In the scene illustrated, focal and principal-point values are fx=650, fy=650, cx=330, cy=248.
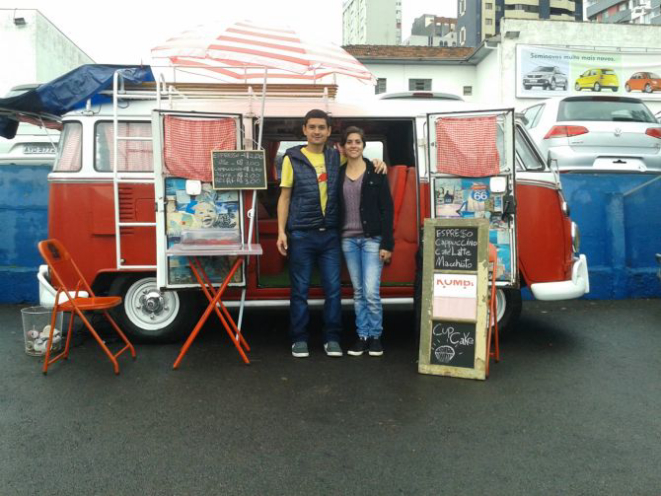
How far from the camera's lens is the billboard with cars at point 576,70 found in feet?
86.7

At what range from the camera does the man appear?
554cm

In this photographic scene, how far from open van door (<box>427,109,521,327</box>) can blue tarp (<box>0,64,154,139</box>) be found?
9.57ft

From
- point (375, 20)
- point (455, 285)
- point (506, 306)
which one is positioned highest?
point (375, 20)

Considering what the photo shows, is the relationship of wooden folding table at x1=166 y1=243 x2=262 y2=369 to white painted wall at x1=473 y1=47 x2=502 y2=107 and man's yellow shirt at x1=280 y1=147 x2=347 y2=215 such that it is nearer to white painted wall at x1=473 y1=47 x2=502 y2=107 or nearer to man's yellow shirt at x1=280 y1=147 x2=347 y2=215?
man's yellow shirt at x1=280 y1=147 x2=347 y2=215

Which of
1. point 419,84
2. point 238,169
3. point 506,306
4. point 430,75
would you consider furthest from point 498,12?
Result: point 238,169

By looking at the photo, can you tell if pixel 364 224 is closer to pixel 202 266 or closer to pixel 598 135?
pixel 202 266

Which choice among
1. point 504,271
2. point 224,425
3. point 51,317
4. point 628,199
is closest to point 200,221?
point 51,317

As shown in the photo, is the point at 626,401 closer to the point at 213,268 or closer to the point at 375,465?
the point at 375,465

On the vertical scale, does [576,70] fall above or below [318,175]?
above

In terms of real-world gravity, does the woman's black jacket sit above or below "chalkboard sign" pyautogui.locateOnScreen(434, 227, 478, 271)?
above

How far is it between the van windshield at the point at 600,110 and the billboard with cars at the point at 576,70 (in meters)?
16.6

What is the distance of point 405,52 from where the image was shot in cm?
2978

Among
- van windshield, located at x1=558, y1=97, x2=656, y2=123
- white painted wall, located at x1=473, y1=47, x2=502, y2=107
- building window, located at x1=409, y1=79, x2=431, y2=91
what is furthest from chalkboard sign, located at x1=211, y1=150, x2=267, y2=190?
building window, located at x1=409, y1=79, x2=431, y2=91

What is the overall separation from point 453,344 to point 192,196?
101 inches
